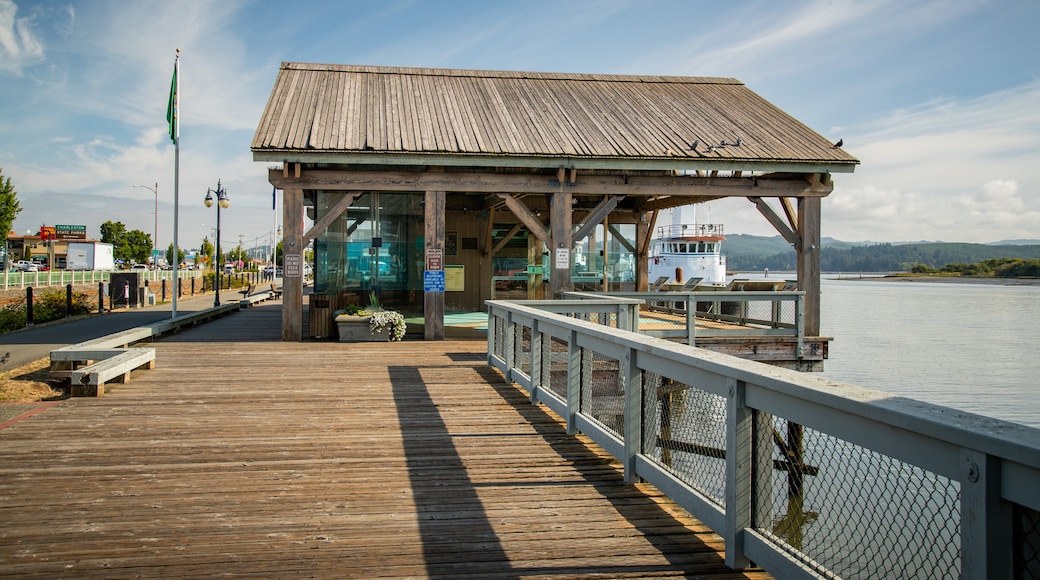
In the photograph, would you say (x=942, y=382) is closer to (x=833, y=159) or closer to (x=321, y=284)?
(x=833, y=159)

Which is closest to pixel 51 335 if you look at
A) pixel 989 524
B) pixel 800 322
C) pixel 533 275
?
pixel 533 275

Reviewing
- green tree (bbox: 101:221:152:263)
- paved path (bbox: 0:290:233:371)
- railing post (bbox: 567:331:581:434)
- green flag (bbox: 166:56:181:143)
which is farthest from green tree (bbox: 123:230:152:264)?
railing post (bbox: 567:331:581:434)

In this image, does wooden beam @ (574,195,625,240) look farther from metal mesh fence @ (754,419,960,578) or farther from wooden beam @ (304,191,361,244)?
metal mesh fence @ (754,419,960,578)

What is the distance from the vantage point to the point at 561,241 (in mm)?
14898

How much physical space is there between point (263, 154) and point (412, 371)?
215 inches

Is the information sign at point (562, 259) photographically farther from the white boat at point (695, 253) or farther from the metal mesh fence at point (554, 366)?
the white boat at point (695, 253)

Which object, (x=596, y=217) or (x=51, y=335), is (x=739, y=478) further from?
(x=51, y=335)

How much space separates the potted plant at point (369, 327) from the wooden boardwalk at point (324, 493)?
541 centimetres

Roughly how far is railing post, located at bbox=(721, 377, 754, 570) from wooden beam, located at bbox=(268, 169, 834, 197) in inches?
440

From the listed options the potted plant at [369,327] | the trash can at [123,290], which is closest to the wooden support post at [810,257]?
the potted plant at [369,327]

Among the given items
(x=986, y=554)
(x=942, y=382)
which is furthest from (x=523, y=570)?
(x=942, y=382)

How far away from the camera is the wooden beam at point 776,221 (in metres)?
15.2

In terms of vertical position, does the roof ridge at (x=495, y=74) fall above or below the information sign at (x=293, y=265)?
above

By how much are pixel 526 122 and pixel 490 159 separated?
2.42 meters
